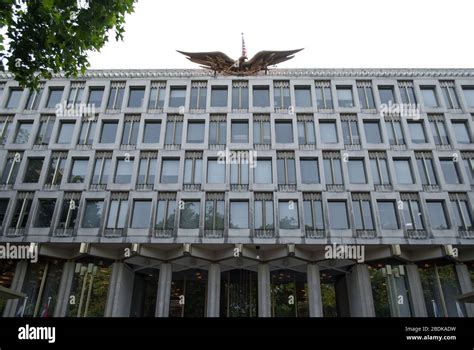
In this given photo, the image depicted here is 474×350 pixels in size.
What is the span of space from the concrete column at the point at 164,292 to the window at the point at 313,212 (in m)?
11.0

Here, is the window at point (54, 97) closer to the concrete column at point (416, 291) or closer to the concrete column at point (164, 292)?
the concrete column at point (164, 292)

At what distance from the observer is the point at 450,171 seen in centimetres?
2800

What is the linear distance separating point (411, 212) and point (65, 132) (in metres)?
28.9

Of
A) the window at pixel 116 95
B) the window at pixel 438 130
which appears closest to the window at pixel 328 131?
the window at pixel 438 130

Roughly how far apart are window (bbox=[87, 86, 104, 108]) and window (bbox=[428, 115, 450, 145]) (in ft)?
94.5

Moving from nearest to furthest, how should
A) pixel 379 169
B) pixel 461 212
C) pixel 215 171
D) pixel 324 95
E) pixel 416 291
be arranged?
pixel 416 291 → pixel 461 212 → pixel 379 169 → pixel 215 171 → pixel 324 95

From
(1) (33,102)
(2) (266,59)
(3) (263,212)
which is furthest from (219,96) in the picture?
(1) (33,102)

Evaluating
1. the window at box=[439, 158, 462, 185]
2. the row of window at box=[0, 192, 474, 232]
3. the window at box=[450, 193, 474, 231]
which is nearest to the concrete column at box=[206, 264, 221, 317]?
the row of window at box=[0, 192, 474, 232]

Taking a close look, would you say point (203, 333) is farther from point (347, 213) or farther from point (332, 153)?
point (332, 153)

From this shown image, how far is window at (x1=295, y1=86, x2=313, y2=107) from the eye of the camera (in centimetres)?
3075

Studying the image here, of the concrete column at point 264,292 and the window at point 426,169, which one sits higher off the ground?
the window at point 426,169

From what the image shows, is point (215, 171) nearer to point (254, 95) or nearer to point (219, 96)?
point (219, 96)

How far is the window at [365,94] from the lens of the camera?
30438 millimetres

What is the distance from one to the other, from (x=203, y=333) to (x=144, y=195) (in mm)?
23470
